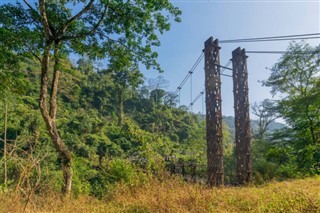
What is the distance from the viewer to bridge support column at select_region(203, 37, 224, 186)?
262 inches

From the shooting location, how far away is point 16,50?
532 cm

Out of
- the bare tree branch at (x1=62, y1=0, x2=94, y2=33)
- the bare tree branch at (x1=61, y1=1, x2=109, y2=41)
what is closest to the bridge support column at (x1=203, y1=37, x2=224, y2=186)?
the bare tree branch at (x1=61, y1=1, x2=109, y2=41)

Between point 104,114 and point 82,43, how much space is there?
25219 millimetres

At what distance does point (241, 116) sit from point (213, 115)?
165cm

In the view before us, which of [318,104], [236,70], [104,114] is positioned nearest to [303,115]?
[318,104]

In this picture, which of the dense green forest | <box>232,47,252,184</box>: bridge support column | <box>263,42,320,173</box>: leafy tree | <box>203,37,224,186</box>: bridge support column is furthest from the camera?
<box>263,42,320,173</box>: leafy tree

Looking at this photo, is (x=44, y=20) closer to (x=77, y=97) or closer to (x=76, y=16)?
(x=76, y=16)

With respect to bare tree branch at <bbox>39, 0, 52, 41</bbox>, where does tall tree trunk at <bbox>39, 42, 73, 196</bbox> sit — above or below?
below

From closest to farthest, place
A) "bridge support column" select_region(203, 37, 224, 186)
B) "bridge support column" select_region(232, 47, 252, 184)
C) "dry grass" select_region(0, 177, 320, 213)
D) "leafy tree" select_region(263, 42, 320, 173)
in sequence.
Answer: "dry grass" select_region(0, 177, 320, 213) < "bridge support column" select_region(203, 37, 224, 186) < "bridge support column" select_region(232, 47, 252, 184) < "leafy tree" select_region(263, 42, 320, 173)

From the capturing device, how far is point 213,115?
6.91m

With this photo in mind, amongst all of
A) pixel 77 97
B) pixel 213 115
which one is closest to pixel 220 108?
pixel 213 115

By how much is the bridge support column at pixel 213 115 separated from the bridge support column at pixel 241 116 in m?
1.35

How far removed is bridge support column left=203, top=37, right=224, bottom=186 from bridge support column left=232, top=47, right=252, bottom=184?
4.43ft

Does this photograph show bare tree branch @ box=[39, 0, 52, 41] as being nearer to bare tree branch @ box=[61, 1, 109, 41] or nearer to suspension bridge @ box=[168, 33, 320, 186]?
bare tree branch @ box=[61, 1, 109, 41]
